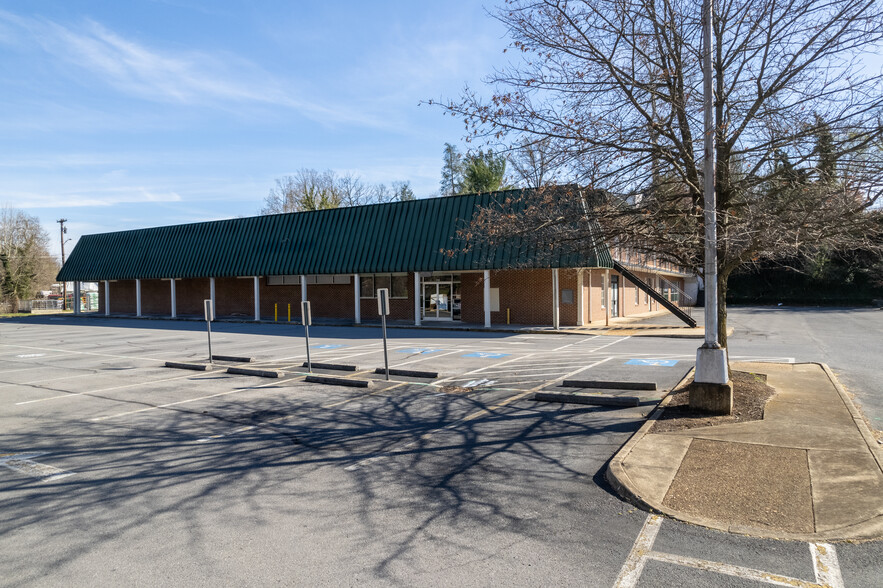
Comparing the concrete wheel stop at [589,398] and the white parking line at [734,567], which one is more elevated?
the concrete wheel stop at [589,398]

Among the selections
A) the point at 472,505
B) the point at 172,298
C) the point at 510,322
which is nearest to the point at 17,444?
the point at 472,505

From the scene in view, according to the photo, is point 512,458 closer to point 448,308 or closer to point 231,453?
point 231,453

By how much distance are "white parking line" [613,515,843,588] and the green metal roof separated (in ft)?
59.7

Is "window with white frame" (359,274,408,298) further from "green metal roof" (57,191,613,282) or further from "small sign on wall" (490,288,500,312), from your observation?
"small sign on wall" (490,288,500,312)

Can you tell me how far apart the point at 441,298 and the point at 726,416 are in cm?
2312

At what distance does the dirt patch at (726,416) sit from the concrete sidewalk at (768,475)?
172 millimetres

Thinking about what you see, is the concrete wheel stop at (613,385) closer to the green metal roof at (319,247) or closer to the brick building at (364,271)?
the brick building at (364,271)

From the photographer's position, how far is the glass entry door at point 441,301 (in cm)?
3045

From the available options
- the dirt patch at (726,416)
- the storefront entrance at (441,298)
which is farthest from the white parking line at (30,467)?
the storefront entrance at (441,298)

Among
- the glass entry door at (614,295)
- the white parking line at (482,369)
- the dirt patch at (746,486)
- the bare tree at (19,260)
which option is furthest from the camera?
the bare tree at (19,260)

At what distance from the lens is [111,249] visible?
141ft

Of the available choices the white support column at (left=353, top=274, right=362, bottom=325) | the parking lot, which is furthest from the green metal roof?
the parking lot

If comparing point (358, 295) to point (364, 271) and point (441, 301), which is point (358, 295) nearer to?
point (364, 271)

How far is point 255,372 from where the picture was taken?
1362 centimetres
